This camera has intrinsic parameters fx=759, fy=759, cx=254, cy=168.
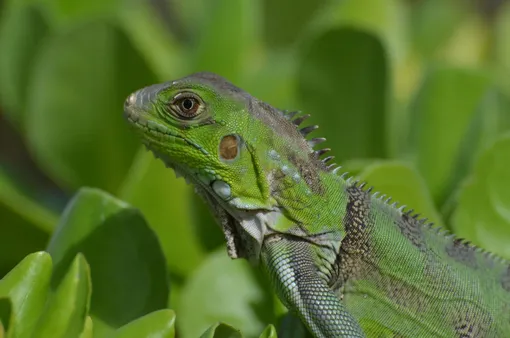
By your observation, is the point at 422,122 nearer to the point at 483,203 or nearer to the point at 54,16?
the point at 483,203

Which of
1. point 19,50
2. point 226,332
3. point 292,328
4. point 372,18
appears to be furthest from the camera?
point 372,18

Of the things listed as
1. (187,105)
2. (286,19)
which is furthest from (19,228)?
(286,19)

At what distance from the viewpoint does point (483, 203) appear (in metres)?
2.19

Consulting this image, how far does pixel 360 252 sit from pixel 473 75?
3.32 feet

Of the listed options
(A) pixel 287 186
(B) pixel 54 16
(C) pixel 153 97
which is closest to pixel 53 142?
(B) pixel 54 16

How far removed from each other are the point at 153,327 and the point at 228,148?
529 mm

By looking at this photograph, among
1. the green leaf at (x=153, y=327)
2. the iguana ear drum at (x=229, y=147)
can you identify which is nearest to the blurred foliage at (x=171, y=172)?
the green leaf at (x=153, y=327)

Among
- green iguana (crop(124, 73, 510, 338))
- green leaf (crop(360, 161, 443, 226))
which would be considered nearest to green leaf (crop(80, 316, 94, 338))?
green iguana (crop(124, 73, 510, 338))

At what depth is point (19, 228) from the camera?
2467 mm

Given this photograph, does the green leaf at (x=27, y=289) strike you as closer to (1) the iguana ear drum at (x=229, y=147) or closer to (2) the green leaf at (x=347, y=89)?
(1) the iguana ear drum at (x=229, y=147)

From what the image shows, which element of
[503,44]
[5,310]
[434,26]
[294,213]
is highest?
[5,310]

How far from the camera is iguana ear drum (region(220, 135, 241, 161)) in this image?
190 cm

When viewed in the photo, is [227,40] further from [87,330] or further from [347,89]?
[87,330]

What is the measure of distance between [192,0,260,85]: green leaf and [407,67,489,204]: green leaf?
26.1 inches
